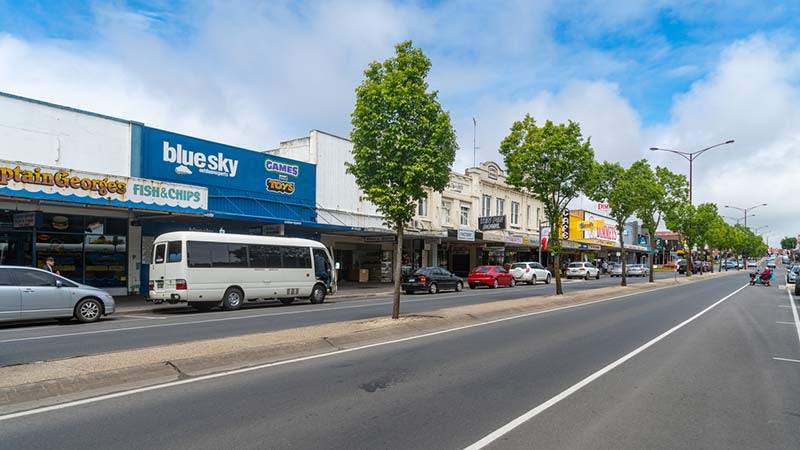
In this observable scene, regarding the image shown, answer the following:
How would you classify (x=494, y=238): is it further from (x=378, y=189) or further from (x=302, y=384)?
(x=302, y=384)

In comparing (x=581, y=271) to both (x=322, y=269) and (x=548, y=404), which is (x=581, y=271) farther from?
(x=548, y=404)

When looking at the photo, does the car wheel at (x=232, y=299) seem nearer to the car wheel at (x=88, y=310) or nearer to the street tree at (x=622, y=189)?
the car wheel at (x=88, y=310)

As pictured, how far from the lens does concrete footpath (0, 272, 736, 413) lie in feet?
21.8

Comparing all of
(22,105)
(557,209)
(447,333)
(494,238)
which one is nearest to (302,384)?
(447,333)

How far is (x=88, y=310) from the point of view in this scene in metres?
14.4

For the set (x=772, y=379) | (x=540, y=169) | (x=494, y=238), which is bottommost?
(x=772, y=379)

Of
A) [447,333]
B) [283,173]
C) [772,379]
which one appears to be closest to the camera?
[772,379]

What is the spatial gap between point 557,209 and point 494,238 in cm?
1592

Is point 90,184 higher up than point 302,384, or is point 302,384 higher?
point 90,184

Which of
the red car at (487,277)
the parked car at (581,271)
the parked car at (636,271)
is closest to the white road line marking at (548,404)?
the red car at (487,277)

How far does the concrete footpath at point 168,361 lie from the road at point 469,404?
57 cm

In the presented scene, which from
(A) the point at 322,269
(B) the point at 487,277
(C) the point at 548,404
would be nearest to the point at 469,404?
(C) the point at 548,404

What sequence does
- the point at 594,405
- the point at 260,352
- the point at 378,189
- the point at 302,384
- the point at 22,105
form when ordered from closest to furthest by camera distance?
the point at 594,405 → the point at 302,384 → the point at 260,352 → the point at 378,189 → the point at 22,105

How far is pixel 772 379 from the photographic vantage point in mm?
8148
